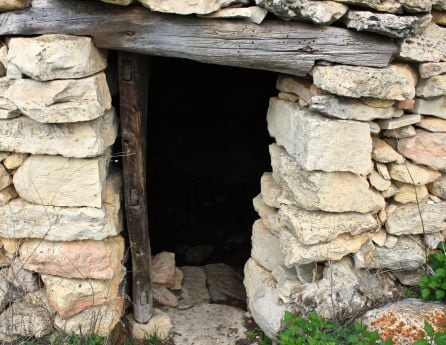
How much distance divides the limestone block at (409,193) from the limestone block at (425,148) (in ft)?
0.55

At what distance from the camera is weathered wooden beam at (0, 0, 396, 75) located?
2.70 meters

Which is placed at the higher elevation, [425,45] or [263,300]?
[425,45]

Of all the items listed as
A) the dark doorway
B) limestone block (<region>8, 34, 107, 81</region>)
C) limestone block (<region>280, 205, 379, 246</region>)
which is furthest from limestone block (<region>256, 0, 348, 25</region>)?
the dark doorway

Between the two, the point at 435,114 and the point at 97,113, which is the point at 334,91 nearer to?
the point at 435,114

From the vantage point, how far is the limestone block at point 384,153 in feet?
9.91

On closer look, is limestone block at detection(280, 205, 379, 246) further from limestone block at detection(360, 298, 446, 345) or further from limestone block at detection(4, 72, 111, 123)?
limestone block at detection(4, 72, 111, 123)

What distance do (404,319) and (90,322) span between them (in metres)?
1.83

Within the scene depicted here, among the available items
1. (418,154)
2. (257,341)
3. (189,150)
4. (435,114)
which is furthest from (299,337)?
(189,150)

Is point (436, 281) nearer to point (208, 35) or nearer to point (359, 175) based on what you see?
point (359, 175)

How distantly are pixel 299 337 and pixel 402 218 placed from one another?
2.91 feet

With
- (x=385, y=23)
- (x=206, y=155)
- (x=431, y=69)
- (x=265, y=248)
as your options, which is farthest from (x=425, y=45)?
(x=206, y=155)

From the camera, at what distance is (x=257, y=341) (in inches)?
148

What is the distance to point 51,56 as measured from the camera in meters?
2.74

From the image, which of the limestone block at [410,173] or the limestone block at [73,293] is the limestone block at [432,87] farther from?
the limestone block at [73,293]
